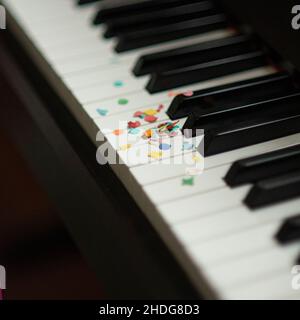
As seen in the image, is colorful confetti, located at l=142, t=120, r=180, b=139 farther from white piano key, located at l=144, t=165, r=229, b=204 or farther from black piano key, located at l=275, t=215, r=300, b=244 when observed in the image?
black piano key, located at l=275, t=215, r=300, b=244

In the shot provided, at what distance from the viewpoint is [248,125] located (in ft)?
3.42

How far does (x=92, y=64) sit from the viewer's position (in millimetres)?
1288

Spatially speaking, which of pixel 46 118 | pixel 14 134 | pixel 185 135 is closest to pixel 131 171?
pixel 185 135

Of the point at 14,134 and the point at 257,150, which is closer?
the point at 257,150

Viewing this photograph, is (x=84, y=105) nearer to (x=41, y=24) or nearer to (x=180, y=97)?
(x=180, y=97)

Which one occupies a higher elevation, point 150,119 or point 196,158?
point 150,119

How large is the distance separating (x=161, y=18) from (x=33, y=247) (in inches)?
38.3

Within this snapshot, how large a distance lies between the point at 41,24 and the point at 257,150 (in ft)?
2.06

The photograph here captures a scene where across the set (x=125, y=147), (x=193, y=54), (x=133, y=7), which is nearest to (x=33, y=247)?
(x=133, y=7)

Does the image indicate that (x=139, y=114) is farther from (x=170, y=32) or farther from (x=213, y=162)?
(x=170, y=32)

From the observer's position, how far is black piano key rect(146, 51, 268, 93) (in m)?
1.21

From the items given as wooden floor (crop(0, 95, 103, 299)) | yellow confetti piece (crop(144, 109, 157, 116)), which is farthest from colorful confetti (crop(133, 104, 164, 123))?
wooden floor (crop(0, 95, 103, 299))

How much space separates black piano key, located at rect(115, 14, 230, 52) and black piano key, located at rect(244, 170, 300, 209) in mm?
531

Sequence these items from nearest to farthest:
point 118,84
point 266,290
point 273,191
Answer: point 266,290 < point 273,191 < point 118,84
